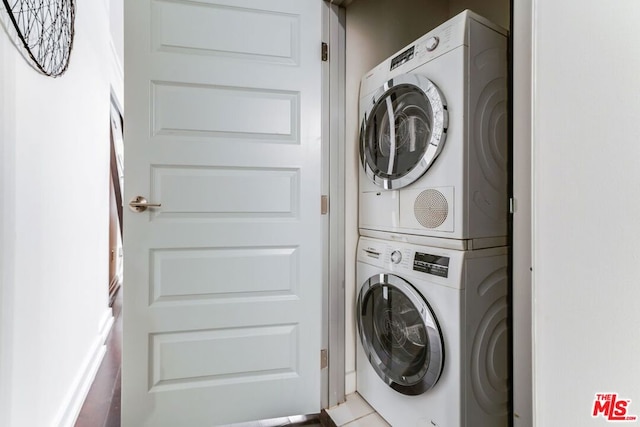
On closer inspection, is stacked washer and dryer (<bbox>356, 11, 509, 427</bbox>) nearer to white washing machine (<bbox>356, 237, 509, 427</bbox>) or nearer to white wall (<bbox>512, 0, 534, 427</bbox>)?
white washing machine (<bbox>356, 237, 509, 427</bbox>)

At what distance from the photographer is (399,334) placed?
5.07 feet

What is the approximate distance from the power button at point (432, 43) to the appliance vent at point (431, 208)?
562 millimetres

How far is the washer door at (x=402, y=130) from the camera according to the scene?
1355mm

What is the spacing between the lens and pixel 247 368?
1.66 meters

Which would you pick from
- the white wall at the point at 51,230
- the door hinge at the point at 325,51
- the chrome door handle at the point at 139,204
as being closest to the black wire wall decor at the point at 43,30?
the white wall at the point at 51,230

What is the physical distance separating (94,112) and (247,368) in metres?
1.89

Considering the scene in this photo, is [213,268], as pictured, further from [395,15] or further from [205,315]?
[395,15]

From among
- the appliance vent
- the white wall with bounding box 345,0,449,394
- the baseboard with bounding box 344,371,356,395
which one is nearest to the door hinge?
the white wall with bounding box 345,0,449,394

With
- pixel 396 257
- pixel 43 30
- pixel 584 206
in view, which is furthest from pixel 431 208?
pixel 43 30

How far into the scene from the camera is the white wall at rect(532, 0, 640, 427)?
56cm

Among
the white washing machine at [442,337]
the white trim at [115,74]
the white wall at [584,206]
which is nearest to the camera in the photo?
the white wall at [584,206]

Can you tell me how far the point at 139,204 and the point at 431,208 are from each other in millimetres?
1252

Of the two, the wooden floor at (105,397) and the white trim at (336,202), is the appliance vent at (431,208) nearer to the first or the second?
the white trim at (336,202)

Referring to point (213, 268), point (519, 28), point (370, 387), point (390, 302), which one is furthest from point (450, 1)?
point (370, 387)
